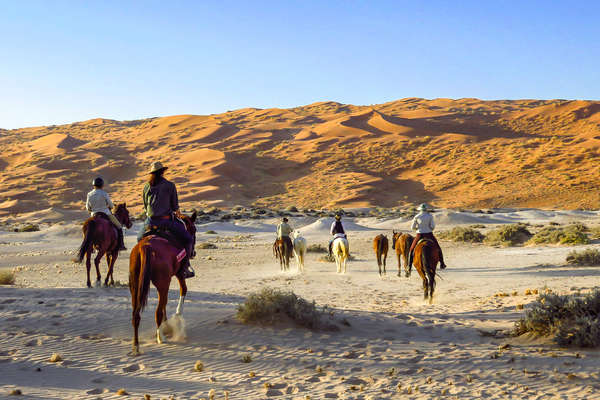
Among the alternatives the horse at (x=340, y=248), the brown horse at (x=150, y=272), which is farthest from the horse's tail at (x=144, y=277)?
the horse at (x=340, y=248)

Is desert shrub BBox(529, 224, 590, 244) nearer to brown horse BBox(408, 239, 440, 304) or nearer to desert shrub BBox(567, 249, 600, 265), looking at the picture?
desert shrub BBox(567, 249, 600, 265)

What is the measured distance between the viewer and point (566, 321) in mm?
8367

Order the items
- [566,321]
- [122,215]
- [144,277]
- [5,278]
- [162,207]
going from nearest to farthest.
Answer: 1. [144,277]
2. [566,321]
3. [162,207]
4. [5,278]
5. [122,215]

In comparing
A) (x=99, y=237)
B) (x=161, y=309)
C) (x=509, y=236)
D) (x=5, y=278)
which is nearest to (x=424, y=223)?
(x=161, y=309)

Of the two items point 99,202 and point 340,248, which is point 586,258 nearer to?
point 340,248

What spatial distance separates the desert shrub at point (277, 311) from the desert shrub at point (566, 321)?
3521 millimetres

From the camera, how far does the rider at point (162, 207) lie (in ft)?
27.7

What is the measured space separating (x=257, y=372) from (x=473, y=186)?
63.0m

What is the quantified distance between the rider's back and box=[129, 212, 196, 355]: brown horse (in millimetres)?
507

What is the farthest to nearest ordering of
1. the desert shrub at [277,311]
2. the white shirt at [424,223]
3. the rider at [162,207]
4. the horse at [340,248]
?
1. the horse at [340,248]
2. the white shirt at [424,223]
3. the desert shrub at [277,311]
4. the rider at [162,207]

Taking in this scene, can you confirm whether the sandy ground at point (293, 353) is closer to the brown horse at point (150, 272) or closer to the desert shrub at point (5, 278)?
the brown horse at point (150, 272)

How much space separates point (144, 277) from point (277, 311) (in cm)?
284

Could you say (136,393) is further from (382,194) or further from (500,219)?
(382,194)

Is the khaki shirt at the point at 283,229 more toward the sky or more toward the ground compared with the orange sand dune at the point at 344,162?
more toward the ground
